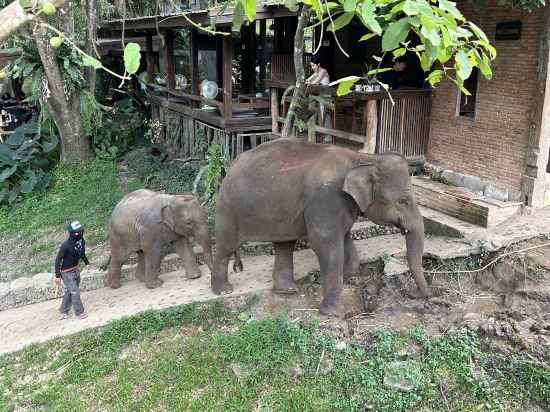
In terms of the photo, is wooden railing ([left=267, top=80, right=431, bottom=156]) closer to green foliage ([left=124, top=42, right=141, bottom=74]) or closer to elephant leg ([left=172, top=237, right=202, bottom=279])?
elephant leg ([left=172, top=237, right=202, bottom=279])

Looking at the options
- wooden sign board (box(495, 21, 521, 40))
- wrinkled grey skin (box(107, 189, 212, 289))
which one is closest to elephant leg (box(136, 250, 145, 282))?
wrinkled grey skin (box(107, 189, 212, 289))

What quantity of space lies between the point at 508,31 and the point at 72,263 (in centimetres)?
759

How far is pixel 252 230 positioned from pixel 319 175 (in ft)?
4.04

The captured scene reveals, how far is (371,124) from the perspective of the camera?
9.88m

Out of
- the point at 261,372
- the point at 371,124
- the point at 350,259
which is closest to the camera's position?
the point at 261,372

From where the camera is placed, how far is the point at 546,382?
517cm

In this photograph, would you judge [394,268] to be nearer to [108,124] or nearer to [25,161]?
[25,161]

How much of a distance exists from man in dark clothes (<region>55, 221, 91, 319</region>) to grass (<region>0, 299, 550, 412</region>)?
0.71m

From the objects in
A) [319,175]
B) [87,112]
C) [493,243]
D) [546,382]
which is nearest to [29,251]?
[87,112]

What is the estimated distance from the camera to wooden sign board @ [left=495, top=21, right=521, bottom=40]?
859cm

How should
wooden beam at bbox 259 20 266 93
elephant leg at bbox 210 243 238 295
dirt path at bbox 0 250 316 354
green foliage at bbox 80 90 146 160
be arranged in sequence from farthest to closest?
wooden beam at bbox 259 20 266 93, green foliage at bbox 80 90 146 160, elephant leg at bbox 210 243 238 295, dirt path at bbox 0 250 316 354

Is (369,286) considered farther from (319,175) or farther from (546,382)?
(546,382)

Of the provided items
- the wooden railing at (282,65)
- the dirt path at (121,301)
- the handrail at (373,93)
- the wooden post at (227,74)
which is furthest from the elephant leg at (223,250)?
the wooden railing at (282,65)

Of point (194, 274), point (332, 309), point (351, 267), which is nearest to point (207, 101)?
point (194, 274)
